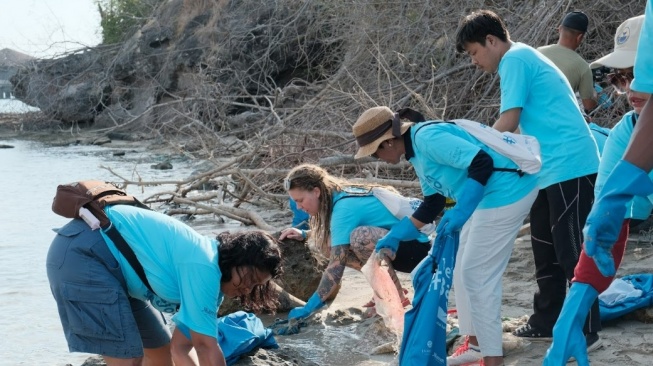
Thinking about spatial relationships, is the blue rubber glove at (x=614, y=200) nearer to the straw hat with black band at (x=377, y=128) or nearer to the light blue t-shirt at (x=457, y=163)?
the light blue t-shirt at (x=457, y=163)

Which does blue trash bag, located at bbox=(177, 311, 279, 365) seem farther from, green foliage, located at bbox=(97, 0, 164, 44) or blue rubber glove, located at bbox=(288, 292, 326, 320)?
green foliage, located at bbox=(97, 0, 164, 44)

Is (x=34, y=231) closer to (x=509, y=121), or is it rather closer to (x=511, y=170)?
→ (x=509, y=121)

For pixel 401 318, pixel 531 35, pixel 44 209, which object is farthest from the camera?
pixel 44 209

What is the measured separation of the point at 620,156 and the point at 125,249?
1.87 metres

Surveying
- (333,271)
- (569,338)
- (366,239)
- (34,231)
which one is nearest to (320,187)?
(366,239)

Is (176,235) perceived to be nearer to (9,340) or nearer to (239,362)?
(239,362)

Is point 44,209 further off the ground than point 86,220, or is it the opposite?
point 86,220

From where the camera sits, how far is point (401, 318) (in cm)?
479

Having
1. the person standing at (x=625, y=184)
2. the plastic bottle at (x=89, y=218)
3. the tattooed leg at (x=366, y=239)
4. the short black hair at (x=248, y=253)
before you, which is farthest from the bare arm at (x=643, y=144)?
the tattooed leg at (x=366, y=239)

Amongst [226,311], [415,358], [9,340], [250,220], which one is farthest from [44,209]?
[415,358]

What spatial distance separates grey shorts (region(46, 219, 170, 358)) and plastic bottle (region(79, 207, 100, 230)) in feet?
0.10

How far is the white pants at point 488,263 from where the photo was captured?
3.91m

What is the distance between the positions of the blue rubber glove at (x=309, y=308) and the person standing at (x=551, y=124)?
65.4 inches

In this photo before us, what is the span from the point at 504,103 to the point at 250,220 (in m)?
5.27
